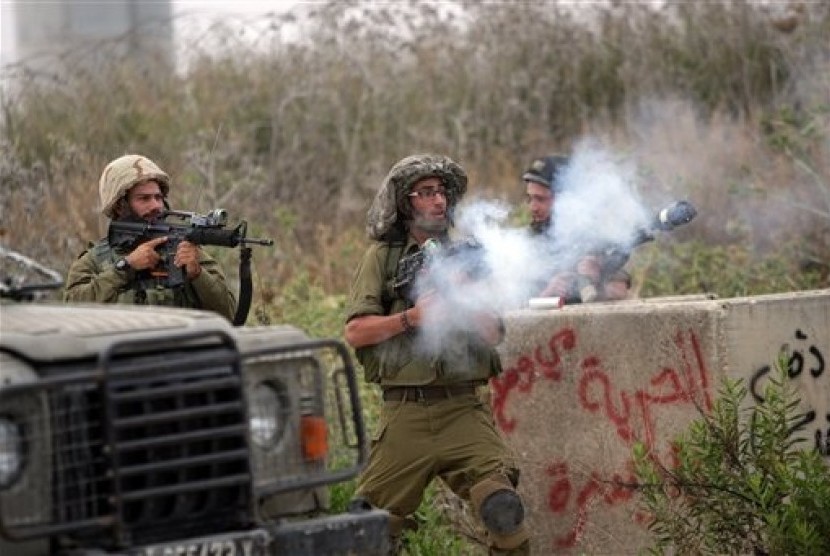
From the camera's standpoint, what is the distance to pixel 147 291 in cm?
814

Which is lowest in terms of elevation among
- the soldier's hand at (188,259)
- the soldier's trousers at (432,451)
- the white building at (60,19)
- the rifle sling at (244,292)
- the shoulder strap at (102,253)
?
the soldier's trousers at (432,451)

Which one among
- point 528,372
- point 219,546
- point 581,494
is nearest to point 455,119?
point 528,372

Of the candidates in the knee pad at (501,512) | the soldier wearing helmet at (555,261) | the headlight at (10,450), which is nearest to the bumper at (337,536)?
the headlight at (10,450)

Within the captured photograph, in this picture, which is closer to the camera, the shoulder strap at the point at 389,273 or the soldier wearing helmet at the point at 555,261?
the shoulder strap at the point at 389,273

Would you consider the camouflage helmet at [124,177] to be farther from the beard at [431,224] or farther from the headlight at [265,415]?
the headlight at [265,415]

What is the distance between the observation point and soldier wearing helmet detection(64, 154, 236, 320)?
26.4 feet

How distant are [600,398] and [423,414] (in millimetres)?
1375

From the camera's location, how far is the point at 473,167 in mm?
16922

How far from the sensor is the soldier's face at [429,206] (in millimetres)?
8094

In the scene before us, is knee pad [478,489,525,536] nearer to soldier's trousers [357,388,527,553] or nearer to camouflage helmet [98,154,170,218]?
soldier's trousers [357,388,527,553]

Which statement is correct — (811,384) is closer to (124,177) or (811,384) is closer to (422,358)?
(422,358)

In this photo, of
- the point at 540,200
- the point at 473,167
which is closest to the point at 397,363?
the point at 540,200

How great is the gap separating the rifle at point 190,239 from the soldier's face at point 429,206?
60 centimetres

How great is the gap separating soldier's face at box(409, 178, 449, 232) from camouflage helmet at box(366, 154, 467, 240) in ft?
0.09
